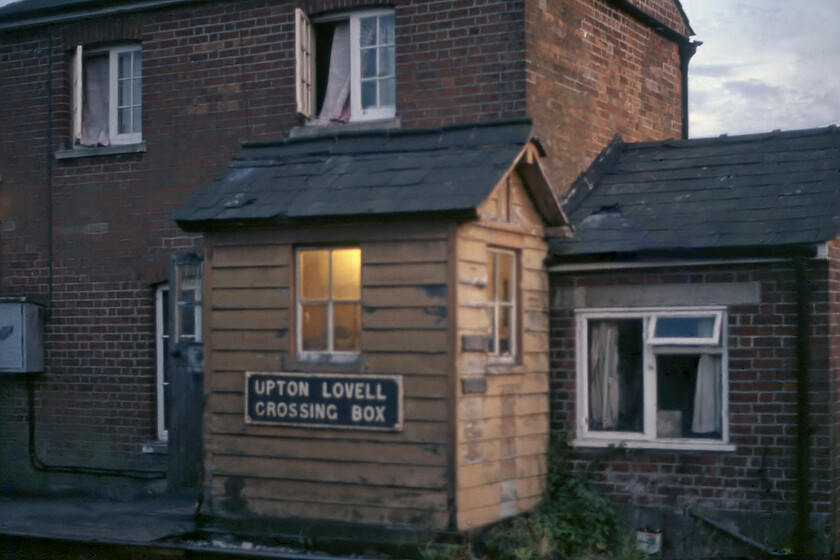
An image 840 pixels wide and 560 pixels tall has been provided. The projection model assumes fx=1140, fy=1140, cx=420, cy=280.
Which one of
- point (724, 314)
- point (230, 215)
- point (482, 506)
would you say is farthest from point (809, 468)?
point (230, 215)

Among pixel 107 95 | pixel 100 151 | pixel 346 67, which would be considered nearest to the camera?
pixel 346 67

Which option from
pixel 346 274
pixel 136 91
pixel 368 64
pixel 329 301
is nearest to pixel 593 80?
pixel 368 64

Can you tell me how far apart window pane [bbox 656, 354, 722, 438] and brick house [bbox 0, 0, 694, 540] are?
236 centimetres

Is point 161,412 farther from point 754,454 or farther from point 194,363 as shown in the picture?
point 754,454

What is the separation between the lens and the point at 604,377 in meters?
10.8

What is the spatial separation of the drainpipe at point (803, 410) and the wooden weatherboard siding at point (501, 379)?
228 centimetres

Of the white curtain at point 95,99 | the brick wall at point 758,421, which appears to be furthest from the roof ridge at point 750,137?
the white curtain at point 95,99

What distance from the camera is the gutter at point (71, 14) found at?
13164 mm

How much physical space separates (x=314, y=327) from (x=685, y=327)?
3.36m

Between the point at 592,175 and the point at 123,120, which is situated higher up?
the point at 123,120

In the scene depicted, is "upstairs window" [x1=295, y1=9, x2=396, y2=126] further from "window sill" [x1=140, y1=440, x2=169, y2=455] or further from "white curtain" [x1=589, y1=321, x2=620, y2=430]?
"window sill" [x1=140, y1=440, x2=169, y2=455]

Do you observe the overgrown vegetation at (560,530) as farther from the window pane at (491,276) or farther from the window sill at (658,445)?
the window pane at (491,276)

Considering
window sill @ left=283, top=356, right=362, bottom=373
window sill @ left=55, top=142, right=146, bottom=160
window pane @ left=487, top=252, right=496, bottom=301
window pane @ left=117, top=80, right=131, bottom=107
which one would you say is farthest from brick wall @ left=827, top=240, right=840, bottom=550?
window pane @ left=117, top=80, right=131, bottom=107

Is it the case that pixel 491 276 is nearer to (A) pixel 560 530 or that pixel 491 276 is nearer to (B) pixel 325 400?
(B) pixel 325 400
